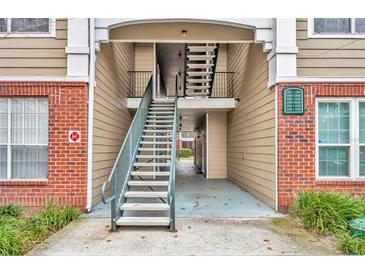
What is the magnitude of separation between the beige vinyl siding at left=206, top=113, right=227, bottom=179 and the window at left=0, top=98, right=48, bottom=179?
6.60m

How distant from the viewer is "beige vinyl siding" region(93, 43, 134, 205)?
5711mm

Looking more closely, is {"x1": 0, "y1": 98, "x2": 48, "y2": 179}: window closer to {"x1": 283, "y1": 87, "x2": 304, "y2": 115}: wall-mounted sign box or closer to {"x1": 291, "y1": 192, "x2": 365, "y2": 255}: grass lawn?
{"x1": 283, "y1": 87, "x2": 304, "y2": 115}: wall-mounted sign box

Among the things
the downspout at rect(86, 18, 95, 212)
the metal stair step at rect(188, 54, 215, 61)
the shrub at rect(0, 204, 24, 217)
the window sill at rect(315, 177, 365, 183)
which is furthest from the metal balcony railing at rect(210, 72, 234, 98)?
the shrub at rect(0, 204, 24, 217)

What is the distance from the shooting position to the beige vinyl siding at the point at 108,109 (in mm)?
5711

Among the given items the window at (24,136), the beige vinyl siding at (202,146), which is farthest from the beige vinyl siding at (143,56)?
the window at (24,136)

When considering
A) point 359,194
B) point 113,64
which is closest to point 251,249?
point 359,194

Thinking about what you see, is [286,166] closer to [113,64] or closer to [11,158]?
[113,64]

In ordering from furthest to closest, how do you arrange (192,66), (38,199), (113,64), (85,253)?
(192,66), (113,64), (38,199), (85,253)

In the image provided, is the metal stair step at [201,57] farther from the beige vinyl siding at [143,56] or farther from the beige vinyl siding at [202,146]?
the beige vinyl siding at [202,146]

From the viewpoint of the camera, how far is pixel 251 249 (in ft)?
11.6

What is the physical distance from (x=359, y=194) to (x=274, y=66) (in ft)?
10.4

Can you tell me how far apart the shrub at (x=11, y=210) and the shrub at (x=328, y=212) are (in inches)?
204

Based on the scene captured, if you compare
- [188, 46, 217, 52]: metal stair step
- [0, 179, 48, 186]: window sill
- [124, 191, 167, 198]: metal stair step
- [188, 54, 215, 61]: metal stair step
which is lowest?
[124, 191, 167, 198]: metal stair step

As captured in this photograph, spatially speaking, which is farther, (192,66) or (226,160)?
(226,160)
